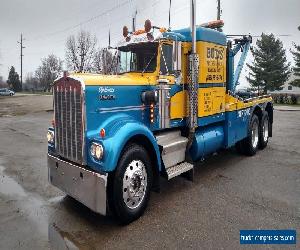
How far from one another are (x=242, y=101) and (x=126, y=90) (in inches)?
171

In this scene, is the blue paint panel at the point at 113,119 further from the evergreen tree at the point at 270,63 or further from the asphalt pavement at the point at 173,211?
the evergreen tree at the point at 270,63

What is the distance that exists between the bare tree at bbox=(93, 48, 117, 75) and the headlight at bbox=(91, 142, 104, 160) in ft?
8.71

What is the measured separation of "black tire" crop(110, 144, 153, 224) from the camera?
490 cm

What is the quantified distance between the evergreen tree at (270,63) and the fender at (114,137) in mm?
45206

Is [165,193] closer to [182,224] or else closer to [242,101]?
[182,224]

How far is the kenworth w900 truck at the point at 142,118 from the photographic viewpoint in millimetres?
4938

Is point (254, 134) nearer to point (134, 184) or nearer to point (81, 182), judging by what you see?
point (134, 184)

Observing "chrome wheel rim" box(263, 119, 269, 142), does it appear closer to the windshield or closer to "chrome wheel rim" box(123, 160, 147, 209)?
the windshield

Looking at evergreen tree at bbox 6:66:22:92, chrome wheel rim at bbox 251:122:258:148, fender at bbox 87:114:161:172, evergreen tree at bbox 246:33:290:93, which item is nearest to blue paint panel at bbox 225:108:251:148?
chrome wheel rim at bbox 251:122:258:148

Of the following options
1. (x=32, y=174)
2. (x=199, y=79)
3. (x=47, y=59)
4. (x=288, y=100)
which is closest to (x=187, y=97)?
(x=199, y=79)

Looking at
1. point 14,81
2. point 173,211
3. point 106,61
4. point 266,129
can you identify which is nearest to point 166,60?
point 106,61

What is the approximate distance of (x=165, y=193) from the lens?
6344 millimetres

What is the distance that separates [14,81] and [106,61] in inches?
3658

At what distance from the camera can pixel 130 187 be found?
514 centimetres
